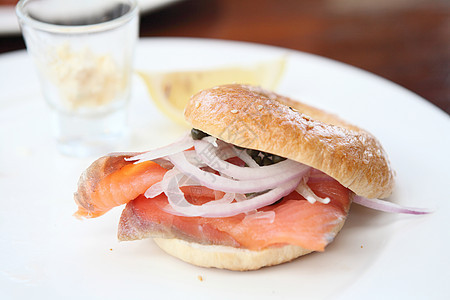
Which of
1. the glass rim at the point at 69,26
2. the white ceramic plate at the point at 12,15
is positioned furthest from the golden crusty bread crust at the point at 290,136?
the white ceramic plate at the point at 12,15

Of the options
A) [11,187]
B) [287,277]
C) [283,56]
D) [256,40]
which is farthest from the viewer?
[256,40]

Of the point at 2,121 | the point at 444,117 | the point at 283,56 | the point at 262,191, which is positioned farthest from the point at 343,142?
the point at 2,121

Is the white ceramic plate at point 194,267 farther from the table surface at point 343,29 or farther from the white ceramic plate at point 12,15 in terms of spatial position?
the table surface at point 343,29

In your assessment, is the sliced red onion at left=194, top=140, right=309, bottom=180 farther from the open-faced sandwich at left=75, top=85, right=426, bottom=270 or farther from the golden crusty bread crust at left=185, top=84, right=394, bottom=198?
the golden crusty bread crust at left=185, top=84, right=394, bottom=198

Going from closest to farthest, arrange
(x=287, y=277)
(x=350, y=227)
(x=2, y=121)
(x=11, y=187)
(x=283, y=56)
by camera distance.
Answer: (x=287, y=277) < (x=350, y=227) < (x=11, y=187) < (x=2, y=121) < (x=283, y=56)

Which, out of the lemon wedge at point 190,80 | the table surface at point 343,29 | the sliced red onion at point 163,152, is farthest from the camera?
the table surface at point 343,29

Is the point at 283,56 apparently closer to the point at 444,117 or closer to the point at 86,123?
the point at 444,117
